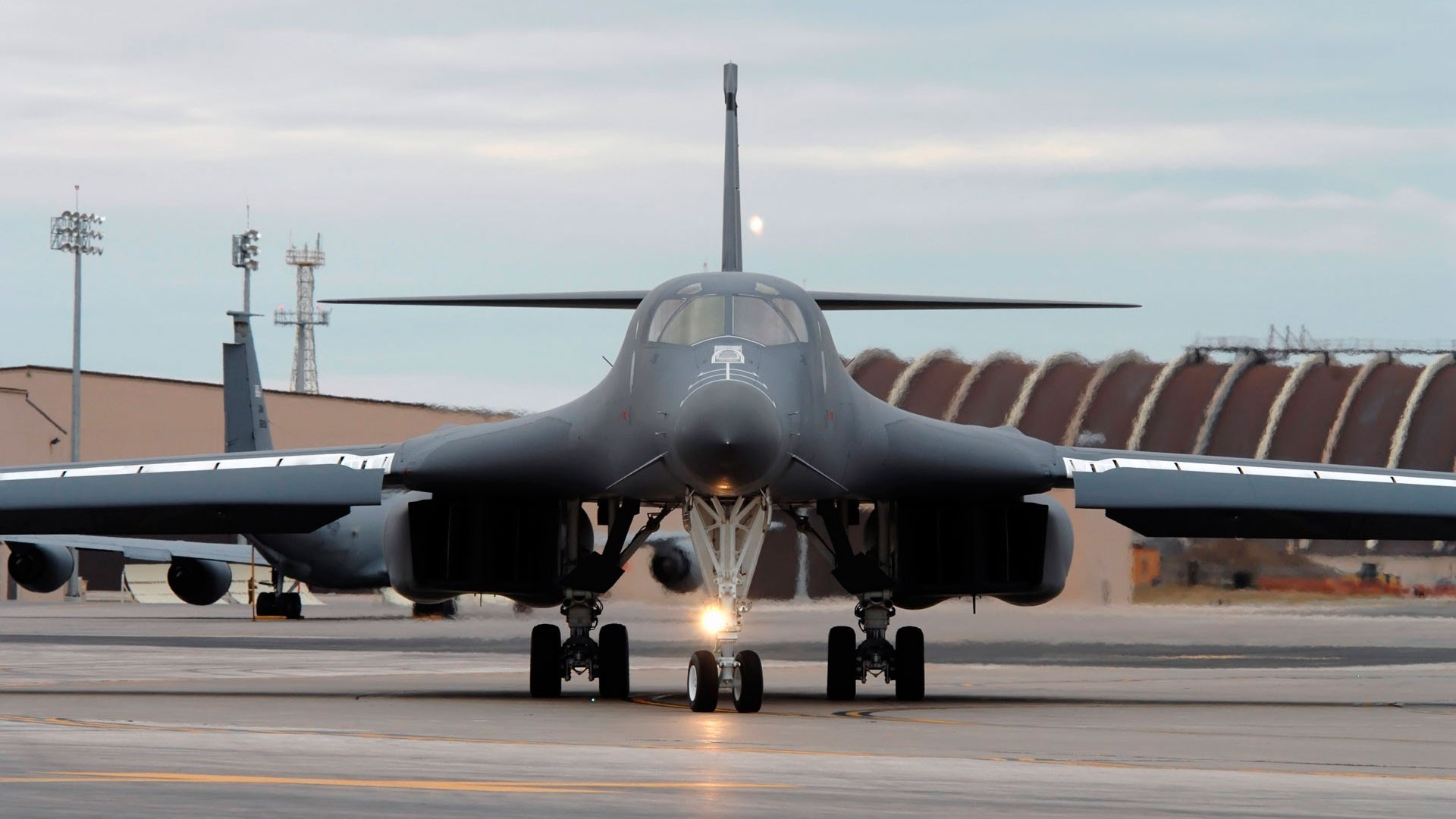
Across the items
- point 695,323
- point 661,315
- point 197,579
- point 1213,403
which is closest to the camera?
point 695,323

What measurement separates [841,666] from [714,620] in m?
2.90

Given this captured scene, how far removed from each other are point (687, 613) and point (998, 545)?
15.2 metres

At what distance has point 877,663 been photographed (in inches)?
631

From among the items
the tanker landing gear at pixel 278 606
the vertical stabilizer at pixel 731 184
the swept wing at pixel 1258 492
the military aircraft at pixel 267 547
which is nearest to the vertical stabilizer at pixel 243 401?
the military aircraft at pixel 267 547

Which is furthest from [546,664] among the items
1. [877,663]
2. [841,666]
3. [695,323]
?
[695,323]

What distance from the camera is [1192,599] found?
29.9 m

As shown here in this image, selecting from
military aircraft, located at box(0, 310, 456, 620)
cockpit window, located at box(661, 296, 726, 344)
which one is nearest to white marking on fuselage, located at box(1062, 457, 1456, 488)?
cockpit window, located at box(661, 296, 726, 344)

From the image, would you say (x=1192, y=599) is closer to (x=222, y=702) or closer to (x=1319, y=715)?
(x=1319, y=715)

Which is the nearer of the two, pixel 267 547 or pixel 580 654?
pixel 580 654

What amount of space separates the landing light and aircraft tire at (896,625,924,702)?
2.98 meters

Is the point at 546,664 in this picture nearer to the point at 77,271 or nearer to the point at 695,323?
the point at 695,323

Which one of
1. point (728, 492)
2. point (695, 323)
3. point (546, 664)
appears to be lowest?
point (546, 664)

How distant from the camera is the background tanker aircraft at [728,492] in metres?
13.9

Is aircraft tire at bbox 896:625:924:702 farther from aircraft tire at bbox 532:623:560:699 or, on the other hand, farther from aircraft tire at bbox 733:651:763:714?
aircraft tire at bbox 733:651:763:714
